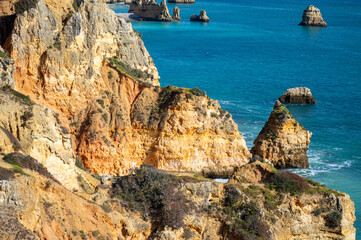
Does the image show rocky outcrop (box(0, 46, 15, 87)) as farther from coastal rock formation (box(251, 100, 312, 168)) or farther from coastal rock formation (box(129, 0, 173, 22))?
coastal rock formation (box(129, 0, 173, 22))

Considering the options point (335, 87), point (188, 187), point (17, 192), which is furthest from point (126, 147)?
point (335, 87)

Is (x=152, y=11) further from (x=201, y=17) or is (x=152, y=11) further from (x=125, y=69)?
(x=125, y=69)

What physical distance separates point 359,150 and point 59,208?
3978 centimetres

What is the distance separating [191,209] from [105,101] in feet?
59.9

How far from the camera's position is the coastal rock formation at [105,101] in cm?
3862

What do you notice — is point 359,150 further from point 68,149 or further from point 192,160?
point 68,149

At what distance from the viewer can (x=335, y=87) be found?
78.8 meters

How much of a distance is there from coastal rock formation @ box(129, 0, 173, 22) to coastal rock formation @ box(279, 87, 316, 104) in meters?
82.6

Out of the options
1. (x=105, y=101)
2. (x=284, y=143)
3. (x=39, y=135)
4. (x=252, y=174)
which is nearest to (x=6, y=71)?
(x=39, y=135)

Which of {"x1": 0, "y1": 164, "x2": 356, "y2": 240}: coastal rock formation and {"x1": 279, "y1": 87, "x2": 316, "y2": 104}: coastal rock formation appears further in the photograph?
{"x1": 279, "y1": 87, "x2": 316, "y2": 104}: coastal rock formation

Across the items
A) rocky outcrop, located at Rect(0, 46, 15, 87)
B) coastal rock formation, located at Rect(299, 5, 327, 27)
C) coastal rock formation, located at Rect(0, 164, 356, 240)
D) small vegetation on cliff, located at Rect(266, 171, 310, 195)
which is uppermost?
coastal rock formation, located at Rect(299, 5, 327, 27)

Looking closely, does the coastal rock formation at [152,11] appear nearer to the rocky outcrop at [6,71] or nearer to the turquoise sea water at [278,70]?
the turquoise sea water at [278,70]

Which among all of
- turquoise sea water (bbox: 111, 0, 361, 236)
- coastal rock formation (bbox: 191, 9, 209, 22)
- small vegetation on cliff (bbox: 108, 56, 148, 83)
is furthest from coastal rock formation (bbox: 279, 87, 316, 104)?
coastal rock formation (bbox: 191, 9, 209, 22)

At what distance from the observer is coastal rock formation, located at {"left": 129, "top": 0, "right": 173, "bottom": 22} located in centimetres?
14650
